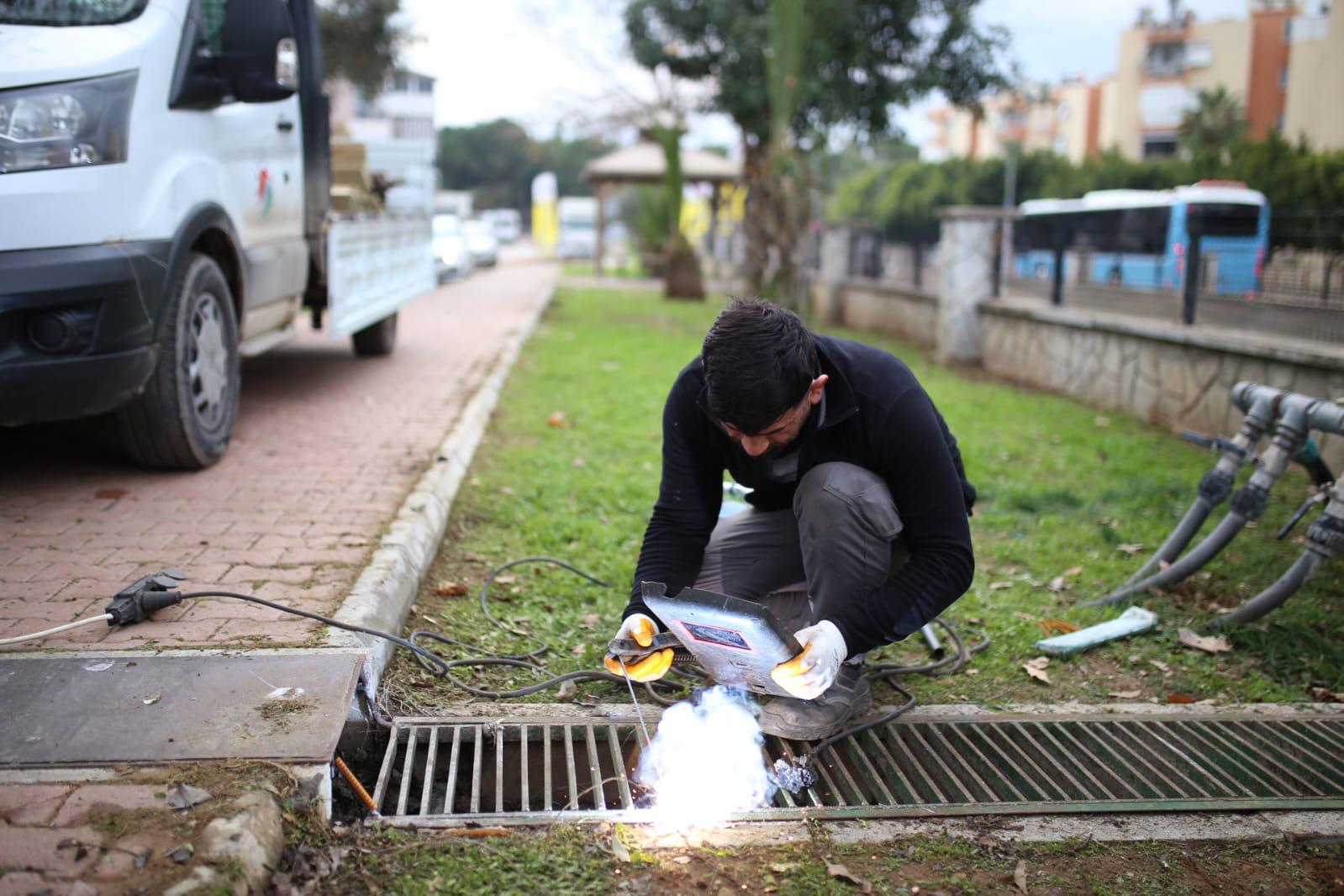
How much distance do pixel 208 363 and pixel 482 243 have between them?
26.1 m

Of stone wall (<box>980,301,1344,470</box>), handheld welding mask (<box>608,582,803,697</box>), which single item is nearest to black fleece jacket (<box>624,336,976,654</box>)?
handheld welding mask (<box>608,582,803,697</box>)

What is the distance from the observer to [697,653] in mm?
2756

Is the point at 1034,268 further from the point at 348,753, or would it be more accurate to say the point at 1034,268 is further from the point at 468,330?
the point at 348,753

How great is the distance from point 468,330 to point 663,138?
27.0ft

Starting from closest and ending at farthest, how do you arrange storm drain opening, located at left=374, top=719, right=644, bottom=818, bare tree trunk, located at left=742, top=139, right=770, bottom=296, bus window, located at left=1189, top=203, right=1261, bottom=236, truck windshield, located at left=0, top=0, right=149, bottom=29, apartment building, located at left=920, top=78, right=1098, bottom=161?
storm drain opening, located at left=374, top=719, right=644, bottom=818, truck windshield, located at left=0, top=0, right=149, bottom=29, bus window, located at left=1189, top=203, right=1261, bottom=236, bare tree trunk, located at left=742, top=139, right=770, bottom=296, apartment building, located at left=920, top=78, right=1098, bottom=161

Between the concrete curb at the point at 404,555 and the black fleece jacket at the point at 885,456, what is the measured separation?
0.85 m

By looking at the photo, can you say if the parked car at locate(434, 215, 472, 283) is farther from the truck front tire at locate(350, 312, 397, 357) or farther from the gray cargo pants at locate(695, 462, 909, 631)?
the gray cargo pants at locate(695, 462, 909, 631)

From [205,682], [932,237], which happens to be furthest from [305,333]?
[205,682]

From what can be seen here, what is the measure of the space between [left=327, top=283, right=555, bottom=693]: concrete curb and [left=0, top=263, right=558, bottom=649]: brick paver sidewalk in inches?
3.0

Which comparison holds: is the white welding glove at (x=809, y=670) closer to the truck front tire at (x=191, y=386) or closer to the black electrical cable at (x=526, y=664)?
the black electrical cable at (x=526, y=664)

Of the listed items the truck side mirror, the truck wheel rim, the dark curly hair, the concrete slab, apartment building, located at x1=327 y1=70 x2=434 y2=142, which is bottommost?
the concrete slab

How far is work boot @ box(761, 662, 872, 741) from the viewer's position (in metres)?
2.94

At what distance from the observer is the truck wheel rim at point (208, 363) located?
4.66 m

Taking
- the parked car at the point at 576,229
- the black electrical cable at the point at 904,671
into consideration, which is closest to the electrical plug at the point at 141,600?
the black electrical cable at the point at 904,671
